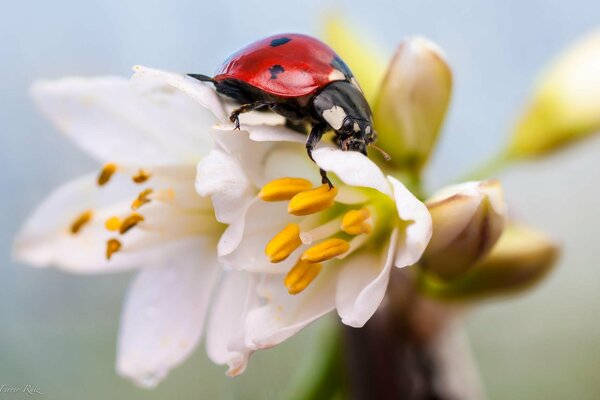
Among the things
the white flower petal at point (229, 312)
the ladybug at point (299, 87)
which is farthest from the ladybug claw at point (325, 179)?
the white flower petal at point (229, 312)

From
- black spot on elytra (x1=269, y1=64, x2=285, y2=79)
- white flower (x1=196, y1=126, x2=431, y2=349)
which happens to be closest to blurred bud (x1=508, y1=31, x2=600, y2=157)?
white flower (x1=196, y1=126, x2=431, y2=349)

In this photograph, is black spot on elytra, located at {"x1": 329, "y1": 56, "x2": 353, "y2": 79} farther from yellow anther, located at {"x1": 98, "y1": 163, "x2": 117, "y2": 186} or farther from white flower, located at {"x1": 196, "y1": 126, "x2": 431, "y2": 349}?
yellow anther, located at {"x1": 98, "y1": 163, "x2": 117, "y2": 186}

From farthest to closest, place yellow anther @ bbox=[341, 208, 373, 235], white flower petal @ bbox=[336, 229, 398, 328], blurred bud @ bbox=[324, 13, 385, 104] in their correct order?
blurred bud @ bbox=[324, 13, 385, 104] → yellow anther @ bbox=[341, 208, 373, 235] → white flower petal @ bbox=[336, 229, 398, 328]

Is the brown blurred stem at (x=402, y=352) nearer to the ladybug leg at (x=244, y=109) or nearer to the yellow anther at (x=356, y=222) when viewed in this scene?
the yellow anther at (x=356, y=222)

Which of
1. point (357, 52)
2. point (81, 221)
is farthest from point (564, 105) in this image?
point (81, 221)

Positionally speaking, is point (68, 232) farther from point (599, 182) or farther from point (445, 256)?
point (599, 182)

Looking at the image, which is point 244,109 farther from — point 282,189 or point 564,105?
point 564,105

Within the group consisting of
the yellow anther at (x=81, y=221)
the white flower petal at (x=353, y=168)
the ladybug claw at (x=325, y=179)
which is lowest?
the yellow anther at (x=81, y=221)

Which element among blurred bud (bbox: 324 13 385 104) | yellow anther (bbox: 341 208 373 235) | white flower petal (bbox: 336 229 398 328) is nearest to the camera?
white flower petal (bbox: 336 229 398 328)
